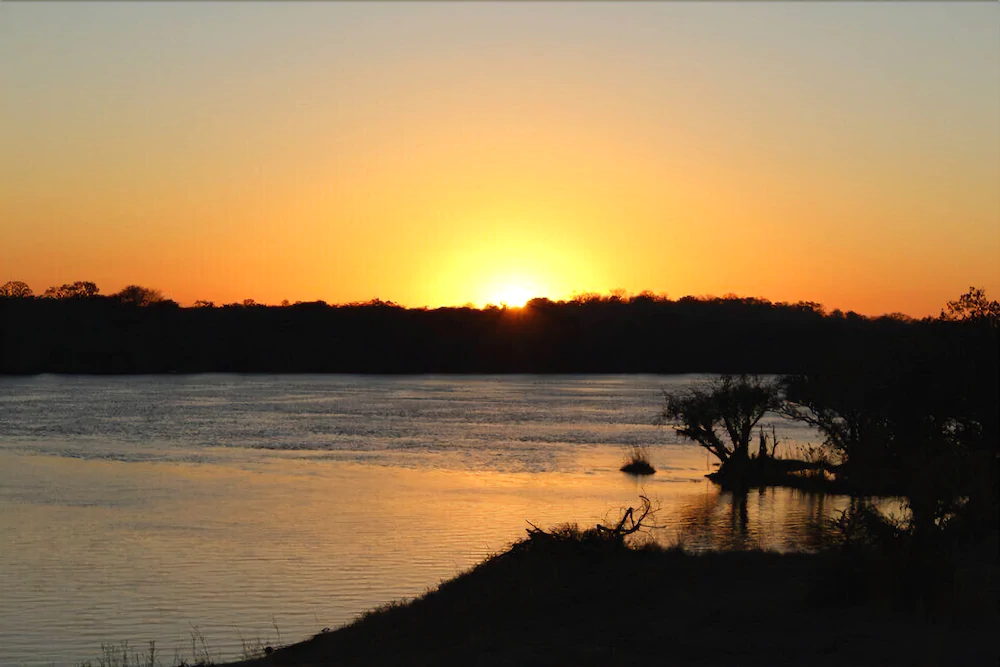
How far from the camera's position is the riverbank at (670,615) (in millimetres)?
11914

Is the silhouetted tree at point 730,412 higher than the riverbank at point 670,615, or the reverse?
the silhouetted tree at point 730,412

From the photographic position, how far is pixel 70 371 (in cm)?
15838

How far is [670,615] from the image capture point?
13945mm

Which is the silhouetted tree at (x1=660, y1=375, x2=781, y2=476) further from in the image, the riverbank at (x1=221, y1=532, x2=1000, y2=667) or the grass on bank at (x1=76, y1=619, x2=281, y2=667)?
the grass on bank at (x1=76, y1=619, x2=281, y2=667)

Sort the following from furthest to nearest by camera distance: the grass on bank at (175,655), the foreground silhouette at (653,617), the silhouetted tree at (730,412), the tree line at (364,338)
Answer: the tree line at (364,338) < the silhouetted tree at (730,412) < the grass on bank at (175,655) < the foreground silhouette at (653,617)

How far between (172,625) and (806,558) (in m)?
11.8

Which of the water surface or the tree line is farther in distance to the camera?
the tree line

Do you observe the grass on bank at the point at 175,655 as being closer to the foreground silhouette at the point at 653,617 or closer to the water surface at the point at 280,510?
the water surface at the point at 280,510

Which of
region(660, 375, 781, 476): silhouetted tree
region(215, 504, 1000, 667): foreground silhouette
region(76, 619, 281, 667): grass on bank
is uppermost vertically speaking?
region(660, 375, 781, 476): silhouetted tree

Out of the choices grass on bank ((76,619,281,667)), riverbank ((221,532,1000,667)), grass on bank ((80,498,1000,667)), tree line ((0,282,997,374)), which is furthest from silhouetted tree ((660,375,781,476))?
tree line ((0,282,997,374))

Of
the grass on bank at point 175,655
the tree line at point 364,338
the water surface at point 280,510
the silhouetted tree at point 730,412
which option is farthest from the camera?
the tree line at point 364,338

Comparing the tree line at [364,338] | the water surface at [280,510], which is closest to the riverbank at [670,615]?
the water surface at [280,510]

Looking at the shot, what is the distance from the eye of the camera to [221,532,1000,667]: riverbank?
1191 cm

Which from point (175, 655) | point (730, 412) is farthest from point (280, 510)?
point (730, 412)
